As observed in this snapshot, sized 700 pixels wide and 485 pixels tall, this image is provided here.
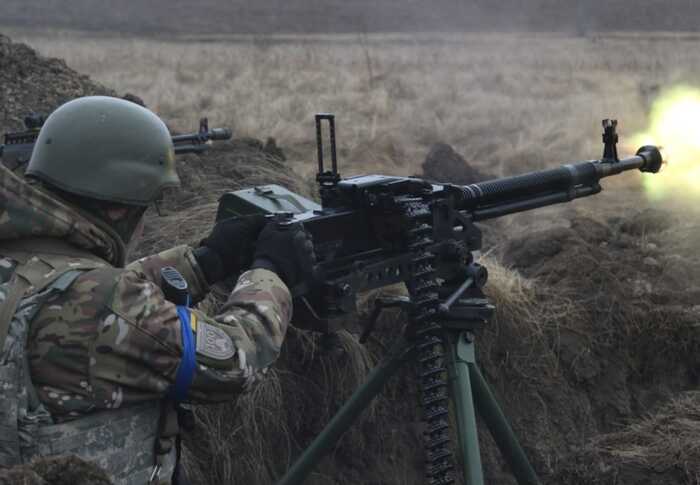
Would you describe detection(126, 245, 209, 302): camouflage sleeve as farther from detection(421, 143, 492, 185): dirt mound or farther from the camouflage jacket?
detection(421, 143, 492, 185): dirt mound

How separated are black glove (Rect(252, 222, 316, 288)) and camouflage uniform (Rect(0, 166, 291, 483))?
1.29 feet

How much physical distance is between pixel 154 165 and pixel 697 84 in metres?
21.0

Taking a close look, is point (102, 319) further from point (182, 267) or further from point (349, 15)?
point (349, 15)

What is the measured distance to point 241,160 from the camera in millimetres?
8055

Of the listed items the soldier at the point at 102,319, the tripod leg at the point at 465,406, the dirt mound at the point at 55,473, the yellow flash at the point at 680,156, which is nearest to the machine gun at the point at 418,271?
the tripod leg at the point at 465,406

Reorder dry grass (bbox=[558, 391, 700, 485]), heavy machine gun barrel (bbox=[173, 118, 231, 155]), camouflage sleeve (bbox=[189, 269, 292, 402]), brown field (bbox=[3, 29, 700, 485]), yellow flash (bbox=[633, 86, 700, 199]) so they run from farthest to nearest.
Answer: yellow flash (bbox=[633, 86, 700, 199]) → heavy machine gun barrel (bbox=[173, 118, 231, 155]) → brown field (bbox=[3, 29, 700, 485]) → dry grass (bbox=[558, 391, 700, 485]) → camouflage sleeve (bbox=[189, 269, 292, 402])

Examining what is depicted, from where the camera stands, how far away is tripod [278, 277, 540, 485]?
4180 millimetres

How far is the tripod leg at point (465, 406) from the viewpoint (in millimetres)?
4160

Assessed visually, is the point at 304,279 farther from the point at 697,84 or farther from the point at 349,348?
the point at 697,84

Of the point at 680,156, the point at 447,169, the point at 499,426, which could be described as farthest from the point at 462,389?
the point at 680,156

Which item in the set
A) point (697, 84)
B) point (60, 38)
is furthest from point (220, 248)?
point (60, 38)

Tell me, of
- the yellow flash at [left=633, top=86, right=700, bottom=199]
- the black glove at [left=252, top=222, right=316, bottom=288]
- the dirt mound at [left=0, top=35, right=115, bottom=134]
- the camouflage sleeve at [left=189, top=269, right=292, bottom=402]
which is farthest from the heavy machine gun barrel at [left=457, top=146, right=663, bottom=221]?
the yellow flash at [left=633, top=86, right=700, bottom=199]

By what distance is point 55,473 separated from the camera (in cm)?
254

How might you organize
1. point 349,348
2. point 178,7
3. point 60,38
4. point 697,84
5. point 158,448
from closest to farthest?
point 158,448 < point 349,348 < point 697,84 < point 60,38 < point 178,7
